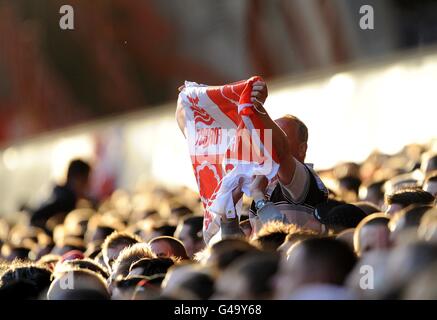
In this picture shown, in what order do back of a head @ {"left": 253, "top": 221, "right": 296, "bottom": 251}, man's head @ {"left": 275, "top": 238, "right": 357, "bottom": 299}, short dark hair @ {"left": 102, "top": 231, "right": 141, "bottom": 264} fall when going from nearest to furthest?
man's head @ {"left": 275, "top": 238, "right": 357, "bottom": 299} < back of a head @ {"left": 253, "top": 221, "right": 296, "bottom": 251} < short dark hair @ {"left": 102, "top": 231, "right": 141, "bottom": 264}

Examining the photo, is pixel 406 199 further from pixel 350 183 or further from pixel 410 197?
pixel 350 183

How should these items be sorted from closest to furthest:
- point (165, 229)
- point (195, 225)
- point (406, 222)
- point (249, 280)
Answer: point (249, 280) → point (406, 222) → point (195, 225) → point (165, 229)

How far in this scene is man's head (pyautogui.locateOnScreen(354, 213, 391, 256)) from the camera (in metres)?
4.22

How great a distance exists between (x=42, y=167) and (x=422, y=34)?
42.6 ft

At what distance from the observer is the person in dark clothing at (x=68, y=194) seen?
1073 cm

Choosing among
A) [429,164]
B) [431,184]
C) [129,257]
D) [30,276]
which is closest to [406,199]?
[431,184]

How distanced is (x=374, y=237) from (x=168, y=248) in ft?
5.03

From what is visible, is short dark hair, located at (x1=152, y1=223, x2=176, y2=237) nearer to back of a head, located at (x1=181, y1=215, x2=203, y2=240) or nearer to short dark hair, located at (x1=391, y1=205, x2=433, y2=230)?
back of a head, located at (x1=181, y1=215, x2=203, y2=240)

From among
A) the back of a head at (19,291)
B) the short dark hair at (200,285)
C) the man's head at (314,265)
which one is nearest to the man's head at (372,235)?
the man's head at (314,265)

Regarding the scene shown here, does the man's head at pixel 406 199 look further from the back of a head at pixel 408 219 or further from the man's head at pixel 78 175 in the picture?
the man's head at pixel 78 175

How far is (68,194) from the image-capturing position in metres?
11.2

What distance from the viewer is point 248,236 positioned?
5531 millimetres

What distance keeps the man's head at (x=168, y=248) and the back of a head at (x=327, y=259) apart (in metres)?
1.81

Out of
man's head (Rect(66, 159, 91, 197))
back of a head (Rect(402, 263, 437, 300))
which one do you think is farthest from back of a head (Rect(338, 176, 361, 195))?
back of a head (Rect(402, 263, 437, 300))
